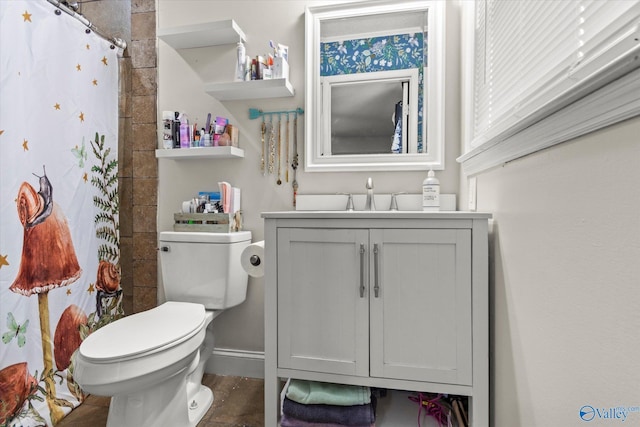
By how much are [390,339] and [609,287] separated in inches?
28.7

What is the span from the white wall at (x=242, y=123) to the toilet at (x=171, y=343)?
0.17m

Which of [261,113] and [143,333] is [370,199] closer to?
[261,113]

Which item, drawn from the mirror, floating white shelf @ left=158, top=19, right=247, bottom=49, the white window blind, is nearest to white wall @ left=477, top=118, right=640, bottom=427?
the white window blind

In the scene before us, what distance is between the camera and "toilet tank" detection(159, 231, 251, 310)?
1539 mm

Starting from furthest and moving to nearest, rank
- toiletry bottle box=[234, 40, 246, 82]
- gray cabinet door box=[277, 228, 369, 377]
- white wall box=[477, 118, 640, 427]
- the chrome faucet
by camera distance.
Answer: toiletry bottle box=[234, 40, 246, 82] < the chrome faucet < gray cabinet door box=[277, 228, 369, 377] < white wall box=[477, 118, 640, 427]

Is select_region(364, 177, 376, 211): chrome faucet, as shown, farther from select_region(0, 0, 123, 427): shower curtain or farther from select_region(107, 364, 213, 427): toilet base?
select_region(0, 0, 123, 427): shower curtain

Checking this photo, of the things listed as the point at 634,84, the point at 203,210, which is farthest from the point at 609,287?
the point at 203,210

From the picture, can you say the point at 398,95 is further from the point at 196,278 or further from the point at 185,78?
the point at 196,278

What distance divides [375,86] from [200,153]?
37.9 inches

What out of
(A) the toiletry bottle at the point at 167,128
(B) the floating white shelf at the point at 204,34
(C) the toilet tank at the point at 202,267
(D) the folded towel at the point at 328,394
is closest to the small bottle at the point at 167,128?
(A) the toiletry bottle at the point at 167,128

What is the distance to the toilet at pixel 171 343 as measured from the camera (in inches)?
40.7

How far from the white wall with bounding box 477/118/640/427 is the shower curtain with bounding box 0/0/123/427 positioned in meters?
1.76

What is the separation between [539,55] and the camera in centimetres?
78

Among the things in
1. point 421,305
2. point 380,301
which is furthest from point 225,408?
point 421,305
